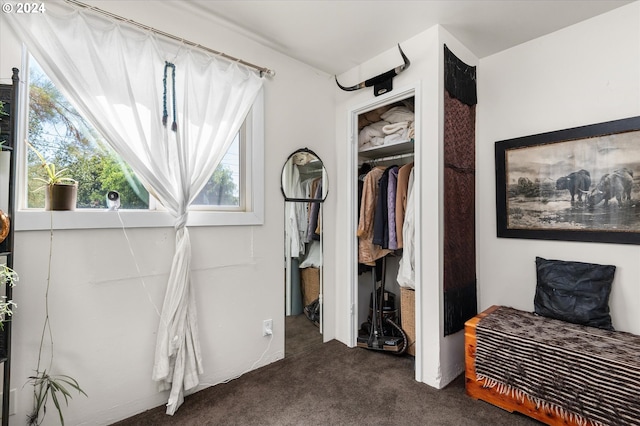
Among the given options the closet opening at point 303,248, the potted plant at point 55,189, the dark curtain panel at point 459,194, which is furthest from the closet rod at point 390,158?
the potted plant at point 55,189

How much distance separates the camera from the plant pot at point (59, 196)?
1.51 metres

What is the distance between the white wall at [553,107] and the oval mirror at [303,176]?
134cm

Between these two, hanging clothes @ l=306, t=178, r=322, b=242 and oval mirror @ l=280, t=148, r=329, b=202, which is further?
hanging clothes @ l=306, t=178, r=322, b=242

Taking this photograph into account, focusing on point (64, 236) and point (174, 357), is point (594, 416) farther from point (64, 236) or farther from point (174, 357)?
point (64, 236)

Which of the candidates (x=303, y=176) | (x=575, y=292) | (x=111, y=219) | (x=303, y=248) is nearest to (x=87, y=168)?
(x=111, y=219)

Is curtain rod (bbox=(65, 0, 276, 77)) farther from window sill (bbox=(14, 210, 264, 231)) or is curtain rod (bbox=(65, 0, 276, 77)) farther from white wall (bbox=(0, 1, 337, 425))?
window sill (bbox=(14, 210, 264, 231))

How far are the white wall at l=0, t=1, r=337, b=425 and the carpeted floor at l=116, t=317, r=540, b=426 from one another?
16 centimetres

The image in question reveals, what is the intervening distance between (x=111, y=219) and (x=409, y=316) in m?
2.30

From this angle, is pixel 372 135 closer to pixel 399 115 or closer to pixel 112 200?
pixel 399 115

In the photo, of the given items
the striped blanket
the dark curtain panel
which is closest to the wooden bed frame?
the striped blanket

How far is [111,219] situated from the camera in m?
1.68

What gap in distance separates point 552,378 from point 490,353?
0.31 metres

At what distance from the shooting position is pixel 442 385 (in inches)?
81.7

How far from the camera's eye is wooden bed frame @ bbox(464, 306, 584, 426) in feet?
5.35
